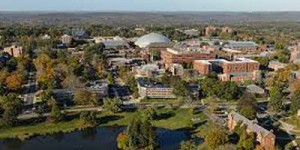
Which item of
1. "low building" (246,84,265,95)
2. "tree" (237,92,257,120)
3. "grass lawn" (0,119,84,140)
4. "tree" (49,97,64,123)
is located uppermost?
"tree" (237,92,257,120)

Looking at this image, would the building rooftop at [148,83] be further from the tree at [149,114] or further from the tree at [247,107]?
the tree at [247,107]

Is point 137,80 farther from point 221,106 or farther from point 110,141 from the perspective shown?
point 110,141

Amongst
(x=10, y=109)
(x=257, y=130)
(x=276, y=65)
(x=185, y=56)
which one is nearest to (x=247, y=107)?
(x=257, y=130)

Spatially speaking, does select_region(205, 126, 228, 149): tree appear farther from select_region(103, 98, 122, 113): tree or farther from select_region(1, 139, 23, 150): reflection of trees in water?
select_region(1, 139, 23, 150): reflection of trees in water

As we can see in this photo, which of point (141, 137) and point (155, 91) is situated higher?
point (141, 137)

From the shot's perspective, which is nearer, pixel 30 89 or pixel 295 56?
pixel 30 89

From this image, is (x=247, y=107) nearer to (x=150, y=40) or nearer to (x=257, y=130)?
(x=257, y=130)

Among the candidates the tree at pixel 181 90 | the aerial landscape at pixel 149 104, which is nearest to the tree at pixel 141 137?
the aerial landscape at pixel 149 104

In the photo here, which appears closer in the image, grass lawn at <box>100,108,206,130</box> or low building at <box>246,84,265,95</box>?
grass lawn at <box>100,108,206,130</box>

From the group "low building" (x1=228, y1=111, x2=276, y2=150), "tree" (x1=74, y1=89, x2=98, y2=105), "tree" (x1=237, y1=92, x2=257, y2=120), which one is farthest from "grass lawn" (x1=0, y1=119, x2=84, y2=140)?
"tree" (x1=237, y1=92, x2=257, y2=120)
